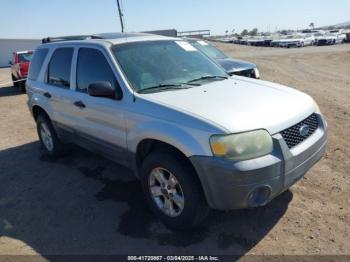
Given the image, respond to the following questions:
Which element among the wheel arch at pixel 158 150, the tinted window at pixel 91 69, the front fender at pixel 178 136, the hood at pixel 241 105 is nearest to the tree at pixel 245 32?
the tinted window at pixel 91 69

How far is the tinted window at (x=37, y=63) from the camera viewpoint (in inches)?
234

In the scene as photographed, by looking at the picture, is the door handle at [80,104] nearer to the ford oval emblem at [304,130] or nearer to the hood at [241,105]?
the hood at [241,105]

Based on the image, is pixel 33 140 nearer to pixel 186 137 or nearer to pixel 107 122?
pixel 107 122

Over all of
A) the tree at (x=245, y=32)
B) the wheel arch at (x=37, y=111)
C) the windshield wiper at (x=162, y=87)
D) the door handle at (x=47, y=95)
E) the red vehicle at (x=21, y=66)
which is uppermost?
the windshield wiper at (x=162, y=87)

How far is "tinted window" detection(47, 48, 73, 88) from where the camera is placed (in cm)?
508

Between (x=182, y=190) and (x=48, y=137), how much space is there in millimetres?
3600

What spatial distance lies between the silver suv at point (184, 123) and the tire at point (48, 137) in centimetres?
84

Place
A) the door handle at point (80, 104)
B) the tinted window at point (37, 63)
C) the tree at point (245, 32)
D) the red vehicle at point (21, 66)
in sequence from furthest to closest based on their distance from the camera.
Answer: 1. the tree at point (245, 32)
2. the red vehicle at point (21, 66)
3. the tinted window at point (37, 63)
4. the door handle at point (80, 104)

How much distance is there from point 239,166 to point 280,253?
93 centimetres

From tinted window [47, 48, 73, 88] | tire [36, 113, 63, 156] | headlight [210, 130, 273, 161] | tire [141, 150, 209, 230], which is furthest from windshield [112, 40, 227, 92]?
tire [36, 113, 63, 156]

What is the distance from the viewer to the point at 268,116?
10.9 feet

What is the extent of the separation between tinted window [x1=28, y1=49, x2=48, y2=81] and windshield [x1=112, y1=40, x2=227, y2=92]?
2.18 m

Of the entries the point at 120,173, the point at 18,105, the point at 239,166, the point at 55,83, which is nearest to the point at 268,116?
the point at 239,166

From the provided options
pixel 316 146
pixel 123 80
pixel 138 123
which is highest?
pixel 123 80
